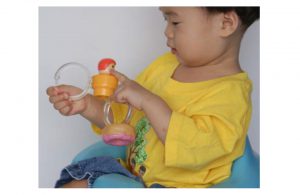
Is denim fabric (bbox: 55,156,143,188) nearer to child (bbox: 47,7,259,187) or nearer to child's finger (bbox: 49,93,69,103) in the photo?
child (bbox: 47,7,259,187)

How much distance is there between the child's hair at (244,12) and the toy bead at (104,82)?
0.26 m

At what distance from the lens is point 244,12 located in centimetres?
110

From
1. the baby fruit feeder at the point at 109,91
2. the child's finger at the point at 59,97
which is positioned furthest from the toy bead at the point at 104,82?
the child's finger at the point at 59,97

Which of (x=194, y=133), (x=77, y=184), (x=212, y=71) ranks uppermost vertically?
(x=212, y=71)

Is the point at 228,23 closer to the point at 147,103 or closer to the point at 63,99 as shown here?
the point at 147,103

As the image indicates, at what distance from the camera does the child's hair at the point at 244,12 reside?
42.5 inches

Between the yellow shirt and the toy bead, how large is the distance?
0.42 ft

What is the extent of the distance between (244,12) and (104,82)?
351 mm

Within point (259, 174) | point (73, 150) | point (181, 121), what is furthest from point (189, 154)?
point (73, 150)

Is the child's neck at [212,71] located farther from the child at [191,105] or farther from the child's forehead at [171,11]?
the child's forehead at [171,11]

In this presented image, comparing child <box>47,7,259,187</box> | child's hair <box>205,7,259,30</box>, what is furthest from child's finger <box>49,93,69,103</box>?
child's hair <box>205,7,259,30</box>

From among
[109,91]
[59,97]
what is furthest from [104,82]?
[59,97]

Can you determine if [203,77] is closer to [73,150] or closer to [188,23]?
[188,23]

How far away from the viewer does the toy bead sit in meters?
0.97
